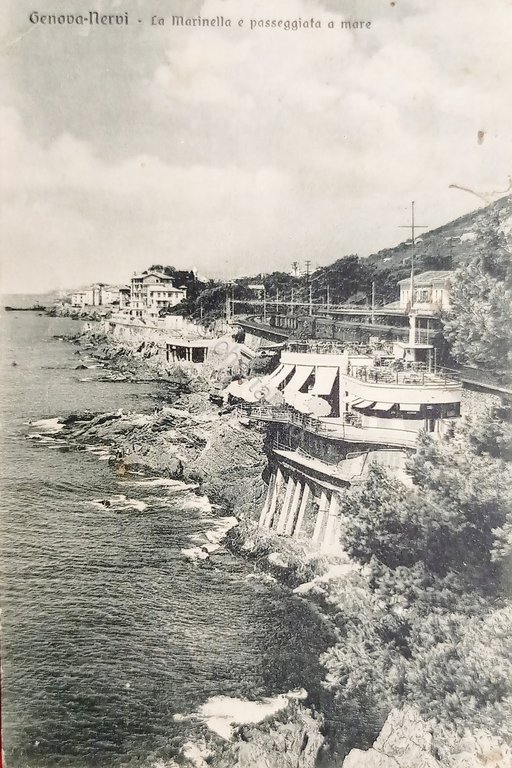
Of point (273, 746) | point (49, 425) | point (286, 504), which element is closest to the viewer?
point (273, 746)

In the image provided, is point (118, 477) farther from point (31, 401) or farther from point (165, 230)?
point (165, 230)

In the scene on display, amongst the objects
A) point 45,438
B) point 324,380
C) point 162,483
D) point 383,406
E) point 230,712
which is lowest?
point 230,712

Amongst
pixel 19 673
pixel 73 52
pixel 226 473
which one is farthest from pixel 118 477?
pixel 73 52

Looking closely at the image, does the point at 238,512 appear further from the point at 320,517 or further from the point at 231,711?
the point at 231,711

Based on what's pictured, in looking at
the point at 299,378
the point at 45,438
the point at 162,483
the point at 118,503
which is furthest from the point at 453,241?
the point at 45,438

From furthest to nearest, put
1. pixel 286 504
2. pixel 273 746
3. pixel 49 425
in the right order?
pixel 286 504 < pixel 49 425 < pixel 273 746

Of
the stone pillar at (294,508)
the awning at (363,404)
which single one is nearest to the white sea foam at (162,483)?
the stone pillar at (294,508)
